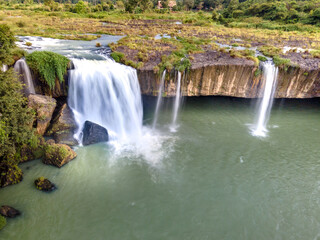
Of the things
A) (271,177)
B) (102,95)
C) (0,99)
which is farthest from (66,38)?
(271,177)

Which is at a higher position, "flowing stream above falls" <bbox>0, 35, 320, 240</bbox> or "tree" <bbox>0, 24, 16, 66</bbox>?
"tree" <bbox>0, 24, 16, 66</bbox>

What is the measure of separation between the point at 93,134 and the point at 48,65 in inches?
273

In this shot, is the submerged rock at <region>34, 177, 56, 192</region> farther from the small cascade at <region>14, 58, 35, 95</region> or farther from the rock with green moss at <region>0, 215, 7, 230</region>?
the small cascade at <region>14, 58, 35, 95</region>

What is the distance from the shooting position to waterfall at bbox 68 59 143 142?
18.3 m

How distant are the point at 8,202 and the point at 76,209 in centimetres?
382

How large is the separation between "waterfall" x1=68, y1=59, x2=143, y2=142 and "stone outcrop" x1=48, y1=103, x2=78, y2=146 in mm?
678

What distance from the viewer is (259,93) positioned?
22047 mm

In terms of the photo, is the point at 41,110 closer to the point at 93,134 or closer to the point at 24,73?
the point at 24,73

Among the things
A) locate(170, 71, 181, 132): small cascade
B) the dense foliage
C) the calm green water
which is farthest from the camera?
locate(170, 71, 181, 132): small cascade

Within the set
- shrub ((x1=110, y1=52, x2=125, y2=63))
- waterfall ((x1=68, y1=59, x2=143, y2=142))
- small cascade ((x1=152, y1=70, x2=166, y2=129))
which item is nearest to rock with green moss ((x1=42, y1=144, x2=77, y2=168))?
waterfall ((x1=68, y1=59, x2=143, y2=142))

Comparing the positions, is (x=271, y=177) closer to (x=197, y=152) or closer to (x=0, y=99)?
(x=197, y=152)

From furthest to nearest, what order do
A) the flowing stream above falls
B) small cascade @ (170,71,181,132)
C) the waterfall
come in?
small cascade @ (170,71,181,132) < the waterfall < the flowing stream above falls

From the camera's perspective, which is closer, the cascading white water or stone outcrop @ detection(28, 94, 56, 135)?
stone outcrop @ detection(28, 94, 56, 135)

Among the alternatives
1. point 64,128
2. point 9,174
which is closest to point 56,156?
point 9,174
